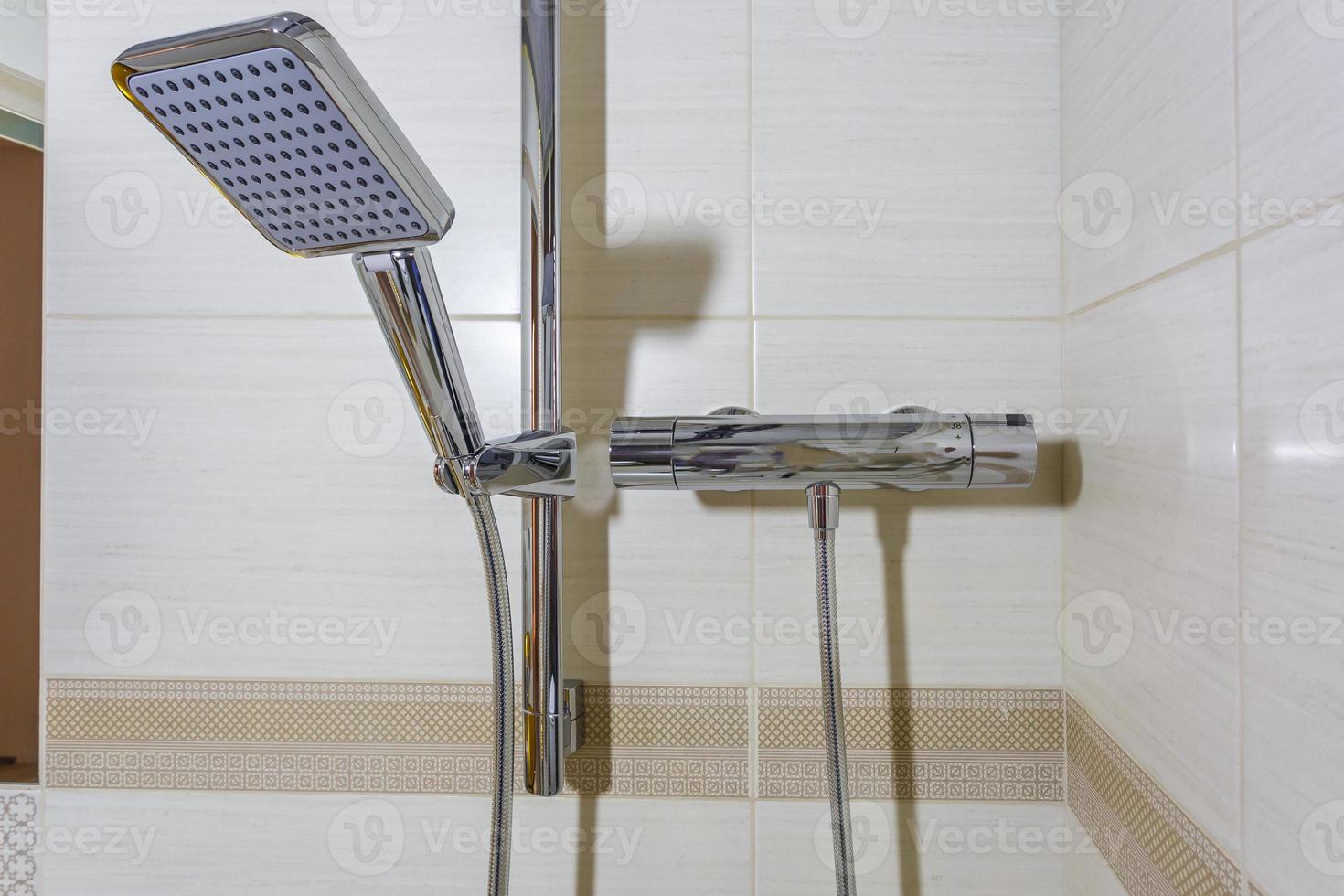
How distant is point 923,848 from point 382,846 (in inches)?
17.7

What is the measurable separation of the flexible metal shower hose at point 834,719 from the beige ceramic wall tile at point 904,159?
218 millimetres

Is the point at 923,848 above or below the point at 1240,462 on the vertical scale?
below

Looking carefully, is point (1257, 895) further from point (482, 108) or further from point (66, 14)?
point (66, 14)

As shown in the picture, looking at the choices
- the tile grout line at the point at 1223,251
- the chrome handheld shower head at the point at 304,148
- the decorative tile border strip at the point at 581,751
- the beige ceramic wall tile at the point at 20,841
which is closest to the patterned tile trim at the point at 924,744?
the decorative tile border strip at the point at 581,751

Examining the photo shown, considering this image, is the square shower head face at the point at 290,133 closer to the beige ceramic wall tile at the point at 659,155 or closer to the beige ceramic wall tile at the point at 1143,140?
the beige ceramic wall tile at the point at 659,155

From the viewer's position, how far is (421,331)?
47 cm

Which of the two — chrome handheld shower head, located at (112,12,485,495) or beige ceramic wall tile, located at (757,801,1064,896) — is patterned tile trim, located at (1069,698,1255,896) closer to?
beige ceramic wall tile, located at (757,801,1064,896)

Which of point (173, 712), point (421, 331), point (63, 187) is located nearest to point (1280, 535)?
point (421, 331)

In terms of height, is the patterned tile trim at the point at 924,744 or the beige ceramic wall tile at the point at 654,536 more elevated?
the beige ceramic wall tile at the point at 654,536

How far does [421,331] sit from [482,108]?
0.28 meters

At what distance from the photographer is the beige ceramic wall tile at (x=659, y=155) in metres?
0.64

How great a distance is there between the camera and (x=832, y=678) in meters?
0.54

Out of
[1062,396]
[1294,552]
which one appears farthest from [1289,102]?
[1062,396]

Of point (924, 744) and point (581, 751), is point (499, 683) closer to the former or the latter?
point (581, 751)
